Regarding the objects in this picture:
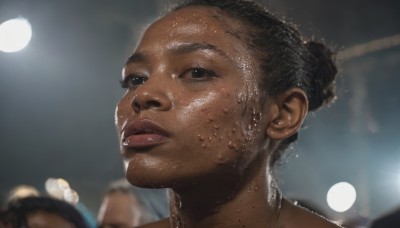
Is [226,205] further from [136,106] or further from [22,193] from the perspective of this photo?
[22,193]

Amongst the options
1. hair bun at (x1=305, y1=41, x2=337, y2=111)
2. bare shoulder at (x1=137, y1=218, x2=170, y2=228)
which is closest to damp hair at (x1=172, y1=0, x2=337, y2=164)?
hair bun at (x1=305, y1=41, x2=337, y2=111)

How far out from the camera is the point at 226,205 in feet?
6.26

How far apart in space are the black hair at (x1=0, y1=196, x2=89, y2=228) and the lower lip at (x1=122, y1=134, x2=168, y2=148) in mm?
1470

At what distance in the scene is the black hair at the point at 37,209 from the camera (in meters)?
3.06

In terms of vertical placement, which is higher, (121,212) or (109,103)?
(121,212)

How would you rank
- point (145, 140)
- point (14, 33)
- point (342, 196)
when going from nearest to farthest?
point (145, 140)
point (14, 33)
point (342, 196)

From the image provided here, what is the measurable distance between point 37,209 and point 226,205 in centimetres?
156

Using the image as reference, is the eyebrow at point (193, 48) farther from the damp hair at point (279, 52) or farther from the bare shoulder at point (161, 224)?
the bare shoulder at point (161, 224)

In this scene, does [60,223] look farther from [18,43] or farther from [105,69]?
[105,69]

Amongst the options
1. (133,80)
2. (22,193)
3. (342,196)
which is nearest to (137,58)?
(133,80)

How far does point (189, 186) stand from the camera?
1.80 metres

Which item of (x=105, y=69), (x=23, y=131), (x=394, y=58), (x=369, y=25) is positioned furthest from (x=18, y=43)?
(x=394, y=58)

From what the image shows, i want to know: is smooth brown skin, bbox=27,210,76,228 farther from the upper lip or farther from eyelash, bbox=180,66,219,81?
eyelash, bbox=180,66,219,81

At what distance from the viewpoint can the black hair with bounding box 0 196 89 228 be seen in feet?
10.0
